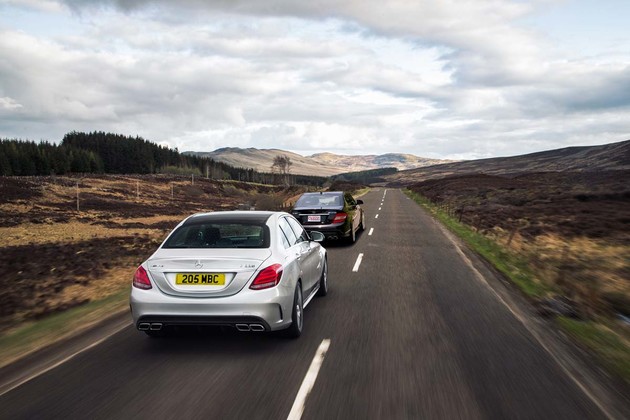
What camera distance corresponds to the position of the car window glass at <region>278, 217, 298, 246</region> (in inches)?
265

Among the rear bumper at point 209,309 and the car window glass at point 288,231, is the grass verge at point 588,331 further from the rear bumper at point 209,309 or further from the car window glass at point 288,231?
the car window glass at point 288,231

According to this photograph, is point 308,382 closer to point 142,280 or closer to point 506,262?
point 142,280

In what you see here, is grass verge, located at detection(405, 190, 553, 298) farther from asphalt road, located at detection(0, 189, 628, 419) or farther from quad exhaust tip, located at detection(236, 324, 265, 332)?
quad exhaust tip, located at detection(236, 324, 265, 332)

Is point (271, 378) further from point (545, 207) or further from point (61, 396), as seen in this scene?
point (545, 207)

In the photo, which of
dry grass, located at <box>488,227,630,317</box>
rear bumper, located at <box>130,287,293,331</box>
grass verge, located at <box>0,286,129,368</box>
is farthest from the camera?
dry grass, located at <box>488,227,630,317</box>

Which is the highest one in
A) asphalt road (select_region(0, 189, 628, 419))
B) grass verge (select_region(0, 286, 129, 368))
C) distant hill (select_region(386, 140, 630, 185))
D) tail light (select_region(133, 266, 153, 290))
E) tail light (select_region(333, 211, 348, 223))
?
distant hill (select_region(386, 140, 630, 185))

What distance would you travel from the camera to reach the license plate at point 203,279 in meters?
5.38

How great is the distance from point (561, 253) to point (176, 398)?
12.8m

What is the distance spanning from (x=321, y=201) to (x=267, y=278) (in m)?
10.0

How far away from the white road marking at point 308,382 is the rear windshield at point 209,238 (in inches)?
53.9

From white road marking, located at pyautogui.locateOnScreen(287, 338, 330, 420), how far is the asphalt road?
0.09ft

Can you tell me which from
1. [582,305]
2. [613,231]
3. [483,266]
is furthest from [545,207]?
[582,305]

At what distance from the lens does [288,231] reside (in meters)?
6.95

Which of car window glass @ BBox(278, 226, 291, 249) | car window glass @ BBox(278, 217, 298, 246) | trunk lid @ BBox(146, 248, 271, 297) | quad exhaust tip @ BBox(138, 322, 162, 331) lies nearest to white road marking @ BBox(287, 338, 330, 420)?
trunk lid @ BBox(146, 248, 271, 297)
